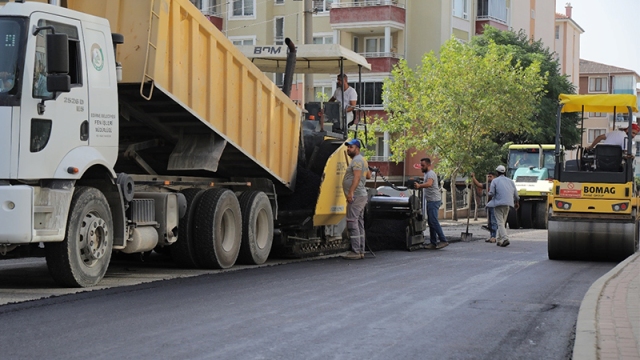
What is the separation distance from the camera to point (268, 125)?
47.9 feet

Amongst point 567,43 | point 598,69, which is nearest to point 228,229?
point 567,43

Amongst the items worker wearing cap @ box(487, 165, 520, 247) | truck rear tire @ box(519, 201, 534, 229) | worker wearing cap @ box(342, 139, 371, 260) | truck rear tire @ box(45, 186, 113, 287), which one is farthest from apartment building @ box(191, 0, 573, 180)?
truck rear tire @ box(45, 186, 113, 287)

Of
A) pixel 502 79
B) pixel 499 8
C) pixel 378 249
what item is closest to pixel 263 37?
pixel 499 8

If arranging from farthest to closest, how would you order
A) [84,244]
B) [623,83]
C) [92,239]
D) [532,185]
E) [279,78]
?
[623,83] → [532,185] → [279,78] → [92,239] → [84,244]

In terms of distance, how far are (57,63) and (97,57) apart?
1.12 m

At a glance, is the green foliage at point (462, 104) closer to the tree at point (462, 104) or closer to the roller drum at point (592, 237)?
the tree at point (462, 104)

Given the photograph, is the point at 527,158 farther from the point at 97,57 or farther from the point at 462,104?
the point at 97,57

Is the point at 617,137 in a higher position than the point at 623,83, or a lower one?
lower

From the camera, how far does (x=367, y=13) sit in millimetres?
50031

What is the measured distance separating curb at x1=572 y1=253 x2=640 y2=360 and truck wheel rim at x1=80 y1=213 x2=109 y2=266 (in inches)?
187

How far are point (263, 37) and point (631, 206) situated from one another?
3825cm

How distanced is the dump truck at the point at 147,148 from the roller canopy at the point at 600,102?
172 inches

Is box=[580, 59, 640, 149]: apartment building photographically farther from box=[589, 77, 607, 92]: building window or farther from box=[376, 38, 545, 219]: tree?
box=[376, 38, 545, 219]: tree

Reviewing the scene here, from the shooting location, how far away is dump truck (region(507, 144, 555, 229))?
33.3 m
